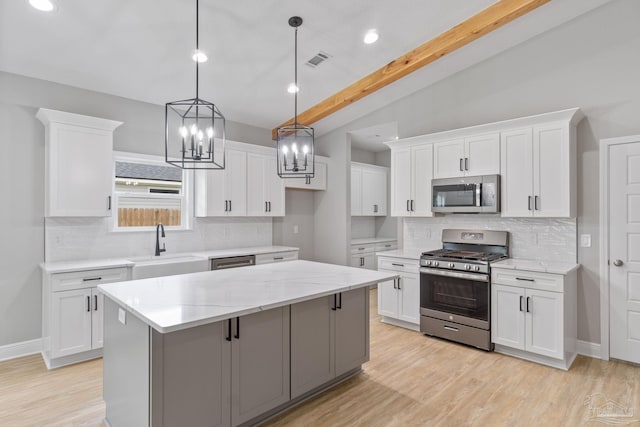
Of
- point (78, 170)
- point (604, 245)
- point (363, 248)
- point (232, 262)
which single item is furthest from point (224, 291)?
point (363, 248)

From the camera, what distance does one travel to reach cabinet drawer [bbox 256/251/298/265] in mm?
5002

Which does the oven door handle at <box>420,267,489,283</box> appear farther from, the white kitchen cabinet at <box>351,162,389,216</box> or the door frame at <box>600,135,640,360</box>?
the white kitchen cabinet at <box>351,162,389,216</box>

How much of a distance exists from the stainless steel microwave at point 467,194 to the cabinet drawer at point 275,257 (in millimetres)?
2246

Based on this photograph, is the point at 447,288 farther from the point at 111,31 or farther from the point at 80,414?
the point at 111,31

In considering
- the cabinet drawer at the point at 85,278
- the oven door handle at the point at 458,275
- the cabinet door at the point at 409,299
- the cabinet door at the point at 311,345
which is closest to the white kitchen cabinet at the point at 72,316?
the cabinet drawer at the point at 85,278

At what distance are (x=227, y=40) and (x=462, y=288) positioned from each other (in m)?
3.66

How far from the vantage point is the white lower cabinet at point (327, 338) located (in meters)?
2.58

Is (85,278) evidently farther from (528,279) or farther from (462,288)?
Answer: (528,279)

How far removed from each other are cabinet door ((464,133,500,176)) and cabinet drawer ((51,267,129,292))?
13.5ft

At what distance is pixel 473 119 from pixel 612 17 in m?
1.58

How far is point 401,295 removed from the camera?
4.48 metres

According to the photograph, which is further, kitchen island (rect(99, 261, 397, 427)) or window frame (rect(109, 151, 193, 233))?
window frame (rect(109, 151, 193, 233))

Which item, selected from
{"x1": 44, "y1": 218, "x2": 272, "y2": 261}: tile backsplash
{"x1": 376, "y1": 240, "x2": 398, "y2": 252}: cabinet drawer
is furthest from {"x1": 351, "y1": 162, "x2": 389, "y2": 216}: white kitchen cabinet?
{"x1": 44, "y1": 218, "x2": 272, "y2": 261}: tile backsplash

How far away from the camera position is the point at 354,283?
2691 mm
